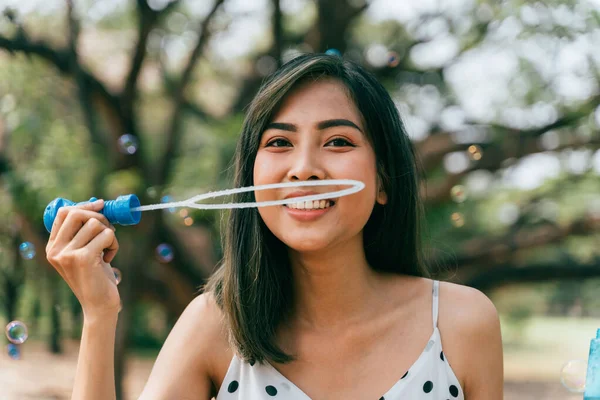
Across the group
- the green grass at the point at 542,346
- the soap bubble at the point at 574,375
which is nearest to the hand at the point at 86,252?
the soap bubble at the point at 574,375

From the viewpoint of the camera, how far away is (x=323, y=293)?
2055mm

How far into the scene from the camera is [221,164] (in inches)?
226

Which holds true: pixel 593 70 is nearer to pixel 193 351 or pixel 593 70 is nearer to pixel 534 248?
pixel 534 248

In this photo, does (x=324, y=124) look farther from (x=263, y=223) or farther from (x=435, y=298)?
(x=435, y=298)

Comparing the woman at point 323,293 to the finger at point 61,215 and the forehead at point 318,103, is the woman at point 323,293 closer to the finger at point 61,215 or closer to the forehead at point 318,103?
the forehead at point 318,103

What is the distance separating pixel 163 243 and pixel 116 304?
5.28 meters

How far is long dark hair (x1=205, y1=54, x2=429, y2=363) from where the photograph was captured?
197 centimetres

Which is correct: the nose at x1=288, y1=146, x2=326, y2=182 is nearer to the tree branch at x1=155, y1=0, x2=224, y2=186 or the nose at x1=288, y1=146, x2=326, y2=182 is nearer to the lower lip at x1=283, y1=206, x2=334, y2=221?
the lower lip at x1=283, y1=206, x2=334, y2=221

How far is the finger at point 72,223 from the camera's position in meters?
1.72

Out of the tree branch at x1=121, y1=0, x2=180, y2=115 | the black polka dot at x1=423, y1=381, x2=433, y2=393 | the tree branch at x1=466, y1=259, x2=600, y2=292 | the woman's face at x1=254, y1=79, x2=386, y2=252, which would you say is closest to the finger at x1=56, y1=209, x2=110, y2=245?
the woman's face at x1=254, y1=79, x2=386, y2=252

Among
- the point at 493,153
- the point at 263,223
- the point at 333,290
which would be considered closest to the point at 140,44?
the point at 493,153

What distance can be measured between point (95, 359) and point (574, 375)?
1722mm

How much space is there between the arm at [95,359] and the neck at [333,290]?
0.55 meters

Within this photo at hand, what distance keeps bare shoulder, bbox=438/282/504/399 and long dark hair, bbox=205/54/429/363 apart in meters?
0.28
